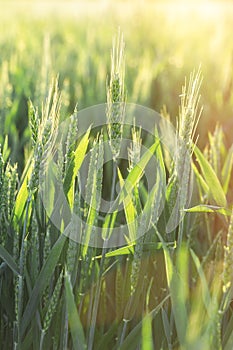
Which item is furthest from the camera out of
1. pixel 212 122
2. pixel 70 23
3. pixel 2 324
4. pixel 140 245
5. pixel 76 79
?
pixel 70 23

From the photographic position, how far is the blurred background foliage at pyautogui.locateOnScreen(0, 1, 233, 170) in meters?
1.74

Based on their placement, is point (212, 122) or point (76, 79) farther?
point (76, 79)

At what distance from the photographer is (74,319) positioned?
711 millimetres

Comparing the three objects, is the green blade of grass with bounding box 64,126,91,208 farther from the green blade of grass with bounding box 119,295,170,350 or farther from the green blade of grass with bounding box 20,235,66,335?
the green blade of grass with bounding box 119,295,170,350

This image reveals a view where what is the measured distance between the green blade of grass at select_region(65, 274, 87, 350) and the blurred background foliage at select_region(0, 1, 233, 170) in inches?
17.0

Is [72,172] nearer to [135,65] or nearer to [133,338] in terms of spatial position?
[133,338]

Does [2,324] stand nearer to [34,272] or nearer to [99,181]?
[34,272]

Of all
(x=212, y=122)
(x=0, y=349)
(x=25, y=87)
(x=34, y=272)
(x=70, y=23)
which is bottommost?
(x=0, y=349)

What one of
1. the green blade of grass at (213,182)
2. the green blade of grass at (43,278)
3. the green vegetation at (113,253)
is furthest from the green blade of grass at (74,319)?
the green blade of grass at (213,182)

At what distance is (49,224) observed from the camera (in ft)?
2.89

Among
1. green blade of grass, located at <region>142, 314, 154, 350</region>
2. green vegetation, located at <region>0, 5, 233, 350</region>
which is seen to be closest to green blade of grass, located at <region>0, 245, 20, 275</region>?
green vegetation, located at <region>0, 5, 233, 350</region>

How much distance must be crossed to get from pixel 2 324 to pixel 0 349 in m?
0.05

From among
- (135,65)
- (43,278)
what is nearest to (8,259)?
(43,278)

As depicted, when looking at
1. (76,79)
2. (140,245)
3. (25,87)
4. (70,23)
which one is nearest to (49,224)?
(140,245)
